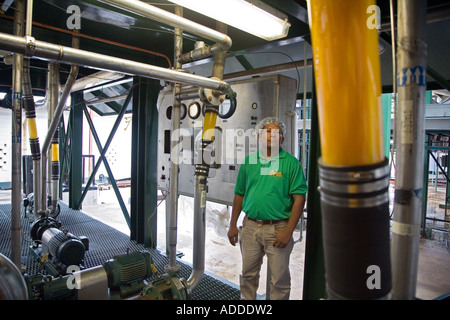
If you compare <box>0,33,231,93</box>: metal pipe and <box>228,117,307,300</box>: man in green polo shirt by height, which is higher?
<box>0,33,231,93</box>: metal pipe

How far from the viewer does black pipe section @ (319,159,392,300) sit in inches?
31.0

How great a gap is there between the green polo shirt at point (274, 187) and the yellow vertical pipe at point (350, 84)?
1.32 meters

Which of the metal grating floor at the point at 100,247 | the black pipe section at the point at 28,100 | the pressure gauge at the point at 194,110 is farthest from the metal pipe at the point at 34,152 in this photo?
the pressure gauge at the point at 194,110

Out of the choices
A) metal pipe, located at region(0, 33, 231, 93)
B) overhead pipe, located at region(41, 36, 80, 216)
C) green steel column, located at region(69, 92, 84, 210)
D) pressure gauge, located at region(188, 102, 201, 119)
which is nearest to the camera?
metal pipe, located at region(0, 33, 231, 93)

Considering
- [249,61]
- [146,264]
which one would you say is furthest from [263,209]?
[249,61]

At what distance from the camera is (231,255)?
179 inches

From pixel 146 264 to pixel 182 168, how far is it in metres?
1.50

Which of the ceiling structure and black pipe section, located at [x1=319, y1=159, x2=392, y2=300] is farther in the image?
the ceiling structure

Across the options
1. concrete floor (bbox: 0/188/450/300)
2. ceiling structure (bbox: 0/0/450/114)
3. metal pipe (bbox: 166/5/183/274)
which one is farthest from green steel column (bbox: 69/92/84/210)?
metal pipe (bbox: 166/5/183/274)

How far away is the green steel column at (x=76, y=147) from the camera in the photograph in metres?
5.56

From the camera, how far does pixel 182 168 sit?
3.62m

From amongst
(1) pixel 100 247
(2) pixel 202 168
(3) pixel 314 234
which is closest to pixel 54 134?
(1) pixel 100 247

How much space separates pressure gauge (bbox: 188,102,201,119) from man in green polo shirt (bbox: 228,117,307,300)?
1243mm

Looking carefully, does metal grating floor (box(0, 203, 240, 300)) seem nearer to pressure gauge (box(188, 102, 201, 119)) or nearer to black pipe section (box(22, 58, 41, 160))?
black pipe section (box(22, 58, 41, 160))
